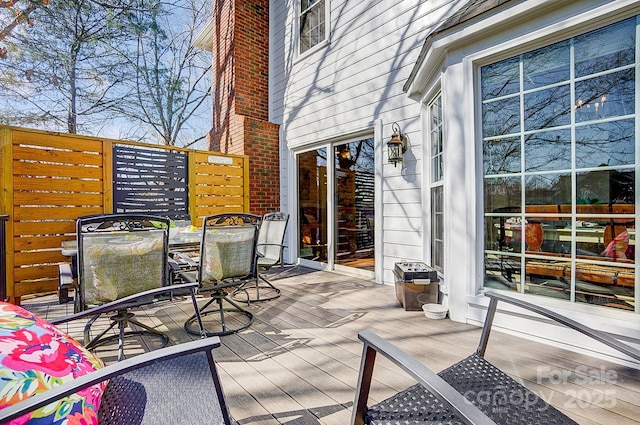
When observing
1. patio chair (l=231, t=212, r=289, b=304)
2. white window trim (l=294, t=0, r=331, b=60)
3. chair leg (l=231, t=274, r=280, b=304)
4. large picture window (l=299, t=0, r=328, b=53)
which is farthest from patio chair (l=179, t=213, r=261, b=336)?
large picture window (l=299, t=0, r=328, b=53)

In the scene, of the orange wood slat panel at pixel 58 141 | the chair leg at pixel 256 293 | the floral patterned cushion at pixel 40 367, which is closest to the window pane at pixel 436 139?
the chair leg at pixel 256 293

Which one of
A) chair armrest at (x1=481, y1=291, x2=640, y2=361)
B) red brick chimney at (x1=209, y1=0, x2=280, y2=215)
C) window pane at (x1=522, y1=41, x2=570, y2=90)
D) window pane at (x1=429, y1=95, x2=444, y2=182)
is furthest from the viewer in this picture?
red brick chimney at (x1=209, y1=0, x2=280, y2=215)

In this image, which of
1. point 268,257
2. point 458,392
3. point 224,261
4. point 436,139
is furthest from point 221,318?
point 436,139

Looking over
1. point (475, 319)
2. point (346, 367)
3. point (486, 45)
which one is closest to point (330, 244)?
point (475, 319)

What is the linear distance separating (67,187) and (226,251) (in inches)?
115

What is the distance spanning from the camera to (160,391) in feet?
3.87

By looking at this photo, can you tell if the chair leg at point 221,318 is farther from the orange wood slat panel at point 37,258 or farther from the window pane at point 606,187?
the window pane at point 606,187

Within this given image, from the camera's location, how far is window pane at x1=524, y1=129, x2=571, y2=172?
2.35 m

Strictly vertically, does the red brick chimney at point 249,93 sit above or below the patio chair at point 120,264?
above

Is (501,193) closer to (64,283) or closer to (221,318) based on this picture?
(221,318)

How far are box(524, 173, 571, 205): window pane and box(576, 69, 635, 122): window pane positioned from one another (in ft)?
1.48

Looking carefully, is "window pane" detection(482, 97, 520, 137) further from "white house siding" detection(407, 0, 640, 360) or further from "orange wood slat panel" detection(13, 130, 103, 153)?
"orange wood slat panel" detection(13, 130, 103, 153)

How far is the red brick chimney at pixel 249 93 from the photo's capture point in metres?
5.90

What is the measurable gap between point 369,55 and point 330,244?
2981 millimetres
